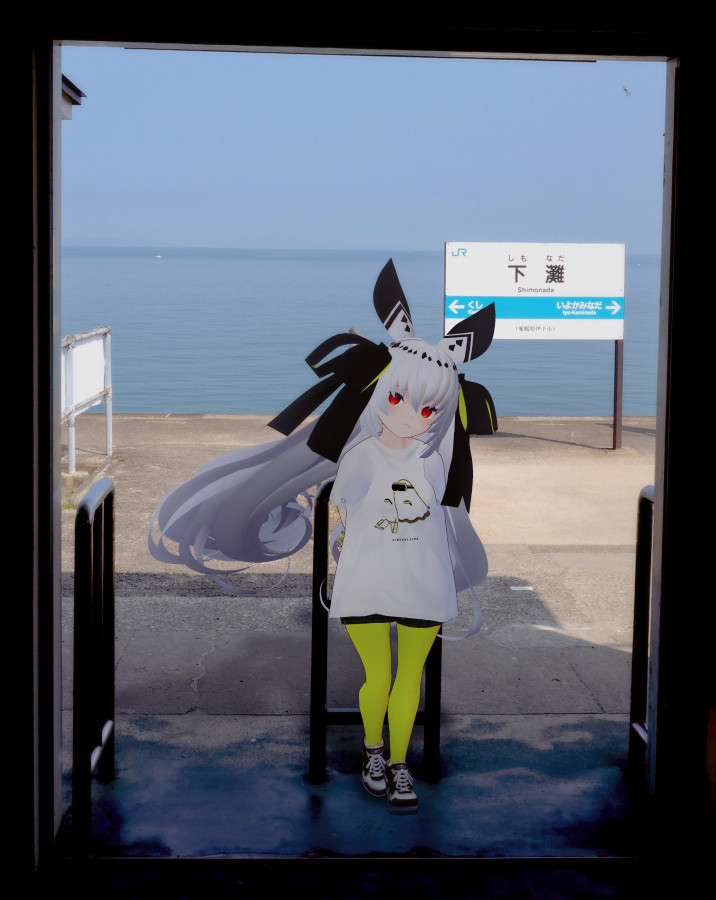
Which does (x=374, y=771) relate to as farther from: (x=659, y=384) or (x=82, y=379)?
(x=82, y=379)

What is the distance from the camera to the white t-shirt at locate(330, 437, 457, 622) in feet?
11.9

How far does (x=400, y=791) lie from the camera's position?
3.60m

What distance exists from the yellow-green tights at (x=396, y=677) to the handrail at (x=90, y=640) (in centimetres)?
89

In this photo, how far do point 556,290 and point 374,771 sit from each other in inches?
283

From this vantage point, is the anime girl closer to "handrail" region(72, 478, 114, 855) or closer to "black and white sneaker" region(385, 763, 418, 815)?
"black and white sneaker" region(385, 763, 418, 815)

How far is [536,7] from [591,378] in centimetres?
1867

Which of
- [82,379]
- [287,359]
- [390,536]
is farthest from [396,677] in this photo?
[287,359]

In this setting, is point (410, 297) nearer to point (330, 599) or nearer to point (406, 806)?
point (330, 599)

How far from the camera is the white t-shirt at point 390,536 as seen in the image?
11.9 ft

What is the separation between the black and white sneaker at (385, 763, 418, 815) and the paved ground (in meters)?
0.04

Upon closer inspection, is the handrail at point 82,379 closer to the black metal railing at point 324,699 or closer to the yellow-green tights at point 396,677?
the black metal railing at point 324,699

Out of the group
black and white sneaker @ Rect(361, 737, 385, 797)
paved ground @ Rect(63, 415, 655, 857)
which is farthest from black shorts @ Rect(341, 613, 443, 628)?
paved ground @ Rect(63, 415, 655, 857)

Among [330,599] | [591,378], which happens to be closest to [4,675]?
[330,599]

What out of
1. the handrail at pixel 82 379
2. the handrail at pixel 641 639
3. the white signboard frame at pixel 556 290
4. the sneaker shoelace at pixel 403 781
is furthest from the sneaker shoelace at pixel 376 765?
the white signboard frame at pixel 556 290
